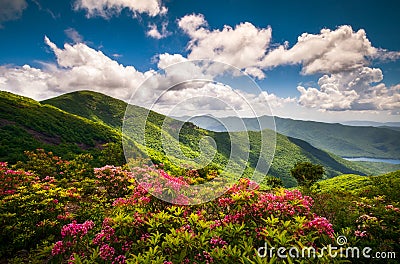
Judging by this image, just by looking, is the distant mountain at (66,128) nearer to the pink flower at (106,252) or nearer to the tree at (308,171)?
the pink flower at (106,252)

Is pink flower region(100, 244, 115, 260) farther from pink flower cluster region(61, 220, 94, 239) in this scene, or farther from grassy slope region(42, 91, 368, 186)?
grassy slope region(42, 91, 368, 186)

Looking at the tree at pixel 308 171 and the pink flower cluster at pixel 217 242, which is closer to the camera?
the pink flower cluster at pixel 217 242

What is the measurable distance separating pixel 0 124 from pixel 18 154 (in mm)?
9108

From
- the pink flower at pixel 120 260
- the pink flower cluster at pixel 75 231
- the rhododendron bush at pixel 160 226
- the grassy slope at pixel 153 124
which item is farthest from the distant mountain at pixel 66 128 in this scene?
the pink flower cluster at pixel 75 231

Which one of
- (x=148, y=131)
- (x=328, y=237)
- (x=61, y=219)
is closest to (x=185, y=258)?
(x=328, y=237)

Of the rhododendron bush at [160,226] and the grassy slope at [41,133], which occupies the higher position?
the grassy slope at [41,133]

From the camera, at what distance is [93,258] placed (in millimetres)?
3293

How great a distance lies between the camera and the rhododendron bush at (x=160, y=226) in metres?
3.14

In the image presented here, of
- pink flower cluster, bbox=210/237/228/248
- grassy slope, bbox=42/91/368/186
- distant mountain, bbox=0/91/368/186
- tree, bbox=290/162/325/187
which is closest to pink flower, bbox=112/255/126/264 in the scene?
pink flower cluster, bbox=210/237/228/248

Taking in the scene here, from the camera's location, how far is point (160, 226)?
380 centimetres

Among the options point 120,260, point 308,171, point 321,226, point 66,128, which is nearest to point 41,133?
point 66,128

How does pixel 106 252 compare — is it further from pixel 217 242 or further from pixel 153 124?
pixel 153 124

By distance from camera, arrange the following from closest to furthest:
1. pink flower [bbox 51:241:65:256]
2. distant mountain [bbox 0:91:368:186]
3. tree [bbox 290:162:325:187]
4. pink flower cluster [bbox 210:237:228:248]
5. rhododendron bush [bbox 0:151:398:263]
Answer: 1. rhododendron bush [bbox 0:151:398:263]
2. pink flower cluster [bbox 210:237:228:248]
3. pink flower [bbox 51:241:65:256]
4. distant mountain [bbox 0:91:368:186]
5. tree [bbox 290:162:325:187]

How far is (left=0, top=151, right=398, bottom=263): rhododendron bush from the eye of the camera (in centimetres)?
314
